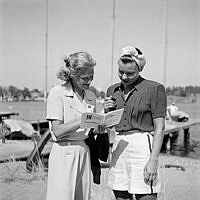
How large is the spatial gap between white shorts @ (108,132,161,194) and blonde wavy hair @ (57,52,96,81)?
1.03 ft

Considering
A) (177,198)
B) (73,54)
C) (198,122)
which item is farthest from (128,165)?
(198,122)

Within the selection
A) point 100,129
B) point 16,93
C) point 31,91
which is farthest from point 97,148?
point 16,93

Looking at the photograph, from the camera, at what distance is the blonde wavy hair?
53.9 inches

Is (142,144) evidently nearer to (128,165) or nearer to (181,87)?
(128,165)

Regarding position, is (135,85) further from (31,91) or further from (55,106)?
(31,91)

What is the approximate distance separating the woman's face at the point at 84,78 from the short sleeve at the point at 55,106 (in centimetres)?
8

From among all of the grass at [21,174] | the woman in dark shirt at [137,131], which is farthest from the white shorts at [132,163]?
the grass at [21,174]

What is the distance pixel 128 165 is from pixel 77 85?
1.24 ft

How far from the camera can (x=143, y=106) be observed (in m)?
1.37

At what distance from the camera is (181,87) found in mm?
4094

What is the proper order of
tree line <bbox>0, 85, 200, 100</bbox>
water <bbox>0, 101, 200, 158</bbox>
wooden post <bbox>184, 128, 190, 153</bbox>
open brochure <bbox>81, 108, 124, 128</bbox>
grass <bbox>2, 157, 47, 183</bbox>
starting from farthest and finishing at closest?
wooden post <bbox>184, 128, 190, 153</bbox> → water <bbox>0, 101, 200, 158</bbox> → tree line <bbox>0, 85, 200, 100</bbox> → grass <bbox>2, 157, 47, 183</bbox> → open brochure <bbox>81, 108, 124, 128</bbox>

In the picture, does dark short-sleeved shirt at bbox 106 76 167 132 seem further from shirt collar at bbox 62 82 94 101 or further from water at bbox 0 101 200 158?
water at bbox 0 101 200 158

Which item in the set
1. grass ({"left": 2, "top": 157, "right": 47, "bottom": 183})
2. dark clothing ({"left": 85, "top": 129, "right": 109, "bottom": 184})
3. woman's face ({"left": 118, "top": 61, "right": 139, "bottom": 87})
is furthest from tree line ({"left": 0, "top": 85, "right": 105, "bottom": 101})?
woman's face ({"left": 118, "top": 61, "right": 139, "bottom": 87})

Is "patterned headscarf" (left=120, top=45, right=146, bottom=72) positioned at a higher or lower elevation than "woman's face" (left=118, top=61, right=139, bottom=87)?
higher
